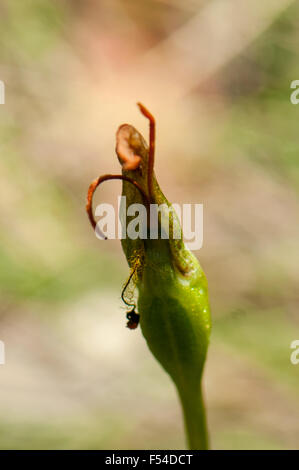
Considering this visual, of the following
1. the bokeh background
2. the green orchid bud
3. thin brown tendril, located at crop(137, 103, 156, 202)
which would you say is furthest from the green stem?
the bokeh background

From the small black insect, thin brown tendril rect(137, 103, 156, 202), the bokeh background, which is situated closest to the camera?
thin brown tendril rect(137, 103, 156, 202)

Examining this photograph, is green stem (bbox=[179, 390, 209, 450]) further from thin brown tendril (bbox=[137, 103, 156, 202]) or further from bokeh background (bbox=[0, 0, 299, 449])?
bokeh background (bbox=[0, 0, 299, 449])

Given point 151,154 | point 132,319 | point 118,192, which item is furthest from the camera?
point 118,192


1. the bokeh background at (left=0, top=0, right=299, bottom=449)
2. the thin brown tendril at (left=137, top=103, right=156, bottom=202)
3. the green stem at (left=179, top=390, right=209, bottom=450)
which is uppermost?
the bokeh background at (left=0, top=0, right=299, bottom=449)

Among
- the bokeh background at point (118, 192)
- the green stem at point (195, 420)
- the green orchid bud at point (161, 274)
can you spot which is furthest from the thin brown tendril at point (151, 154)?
the bokeh background at point (118, 192)

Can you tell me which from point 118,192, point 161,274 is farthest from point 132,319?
point 118,192

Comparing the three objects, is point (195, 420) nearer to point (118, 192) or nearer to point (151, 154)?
point (151, 154)

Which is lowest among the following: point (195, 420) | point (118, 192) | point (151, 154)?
point (195, 420)
